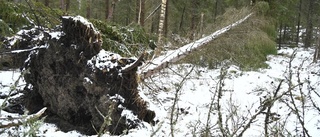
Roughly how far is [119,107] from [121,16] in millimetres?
20669

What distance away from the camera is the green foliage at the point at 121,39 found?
6329 millimetres

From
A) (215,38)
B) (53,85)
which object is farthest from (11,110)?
(215,38)

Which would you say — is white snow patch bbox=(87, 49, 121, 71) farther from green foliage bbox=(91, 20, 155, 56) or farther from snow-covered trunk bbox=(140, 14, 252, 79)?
green foliage bbox=(91, 20, 155, 56)

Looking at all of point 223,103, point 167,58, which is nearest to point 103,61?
point 167,58

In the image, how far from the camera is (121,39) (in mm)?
6848

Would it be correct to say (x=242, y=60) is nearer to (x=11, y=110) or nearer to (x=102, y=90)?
(x=102, y=90)

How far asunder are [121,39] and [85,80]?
2589 millimetres

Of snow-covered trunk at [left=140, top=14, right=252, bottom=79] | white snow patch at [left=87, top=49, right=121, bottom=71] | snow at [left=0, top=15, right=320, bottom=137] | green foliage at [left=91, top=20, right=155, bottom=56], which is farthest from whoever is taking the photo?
green foliage at [left=91, top=20, right=155, bottom=56]

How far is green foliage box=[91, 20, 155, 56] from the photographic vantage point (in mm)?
6329

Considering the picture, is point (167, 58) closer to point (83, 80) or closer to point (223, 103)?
point (223, 103)

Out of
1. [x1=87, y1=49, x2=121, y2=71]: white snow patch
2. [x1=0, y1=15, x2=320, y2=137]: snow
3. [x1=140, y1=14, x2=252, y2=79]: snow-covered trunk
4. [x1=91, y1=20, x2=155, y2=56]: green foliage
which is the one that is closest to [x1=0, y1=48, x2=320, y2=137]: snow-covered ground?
[x1=0, y1=15, x2=320, y2=137]: snow

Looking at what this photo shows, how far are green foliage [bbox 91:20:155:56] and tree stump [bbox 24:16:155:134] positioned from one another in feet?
5.11

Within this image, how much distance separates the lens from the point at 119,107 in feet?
14.7

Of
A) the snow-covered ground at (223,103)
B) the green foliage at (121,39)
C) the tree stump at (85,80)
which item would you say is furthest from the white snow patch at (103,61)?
the green foliage at (121,39)
